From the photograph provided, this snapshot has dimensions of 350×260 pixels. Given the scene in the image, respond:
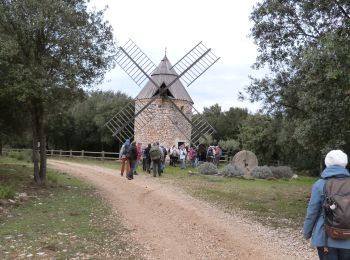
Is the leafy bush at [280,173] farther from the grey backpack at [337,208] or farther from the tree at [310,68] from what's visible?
the grey backpack at [337,208]

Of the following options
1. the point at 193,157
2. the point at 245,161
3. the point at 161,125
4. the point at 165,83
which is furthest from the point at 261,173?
the point at 165,83

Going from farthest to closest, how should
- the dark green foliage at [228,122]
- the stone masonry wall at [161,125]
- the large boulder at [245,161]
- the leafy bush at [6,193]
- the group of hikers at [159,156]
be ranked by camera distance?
the dark green foliage at [228,122] < the stone masonry wall at [161,125] < the large boulder at [245,161] < the group of hikers at [159,156] < the leafy bush at [6,193]

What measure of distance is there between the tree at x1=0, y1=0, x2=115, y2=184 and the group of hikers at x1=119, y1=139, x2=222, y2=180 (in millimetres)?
4960

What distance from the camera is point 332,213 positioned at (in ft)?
15.9

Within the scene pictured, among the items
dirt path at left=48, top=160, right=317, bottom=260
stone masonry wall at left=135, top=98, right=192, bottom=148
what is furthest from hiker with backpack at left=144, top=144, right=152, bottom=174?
stone masonry wall at left=135, top=98, right=192, bottom=148

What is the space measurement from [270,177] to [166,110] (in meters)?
11.6

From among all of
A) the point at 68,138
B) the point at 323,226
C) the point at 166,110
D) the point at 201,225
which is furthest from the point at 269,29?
the point at 68,138

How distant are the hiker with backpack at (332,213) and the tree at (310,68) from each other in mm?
4097

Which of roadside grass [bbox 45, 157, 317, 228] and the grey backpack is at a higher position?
the grey backpack

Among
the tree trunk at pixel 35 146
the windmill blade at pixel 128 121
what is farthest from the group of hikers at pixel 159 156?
the tree trunk at pixel 35 146

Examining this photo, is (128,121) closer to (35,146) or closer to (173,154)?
(173,154)

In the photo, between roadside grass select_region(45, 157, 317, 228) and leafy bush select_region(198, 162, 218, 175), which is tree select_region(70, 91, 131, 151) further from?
roadside grass select_region(45, 157, 317, 228)

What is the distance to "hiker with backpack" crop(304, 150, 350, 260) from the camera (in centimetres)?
480

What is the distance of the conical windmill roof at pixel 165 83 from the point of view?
36.8 metres
